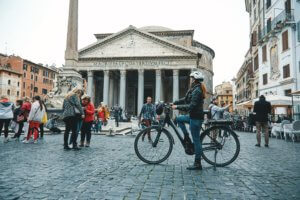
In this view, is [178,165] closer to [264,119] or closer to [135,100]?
[264,119]

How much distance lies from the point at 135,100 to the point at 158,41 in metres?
11.7

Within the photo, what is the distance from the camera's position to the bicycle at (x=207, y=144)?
166 inches

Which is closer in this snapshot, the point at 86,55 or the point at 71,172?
the point at 71,172

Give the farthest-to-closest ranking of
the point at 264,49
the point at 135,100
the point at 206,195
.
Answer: the point at 135,100 < the point at 264,49 < the point at 206,195

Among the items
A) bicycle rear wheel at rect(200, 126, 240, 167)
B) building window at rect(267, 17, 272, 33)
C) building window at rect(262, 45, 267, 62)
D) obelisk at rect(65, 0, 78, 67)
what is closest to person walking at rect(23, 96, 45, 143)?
obelisk at rect(65, 0, 78, 67)

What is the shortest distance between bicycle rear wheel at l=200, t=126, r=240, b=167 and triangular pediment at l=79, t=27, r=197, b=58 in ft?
94.5

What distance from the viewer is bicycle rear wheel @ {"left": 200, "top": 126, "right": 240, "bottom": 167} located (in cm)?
421

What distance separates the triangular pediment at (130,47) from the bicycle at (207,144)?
28.8m

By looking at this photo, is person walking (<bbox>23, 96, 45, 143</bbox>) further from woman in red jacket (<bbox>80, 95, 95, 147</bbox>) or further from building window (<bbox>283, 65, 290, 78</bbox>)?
building window (<bbox>283, 65, 290, 78</bbox>)

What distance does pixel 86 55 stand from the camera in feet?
113

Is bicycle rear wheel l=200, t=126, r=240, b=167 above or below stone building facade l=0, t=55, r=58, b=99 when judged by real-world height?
below

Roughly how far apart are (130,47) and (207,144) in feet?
101

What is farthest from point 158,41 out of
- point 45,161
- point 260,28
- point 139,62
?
point 45,161

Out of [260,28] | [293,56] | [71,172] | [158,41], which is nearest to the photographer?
[71,172]
